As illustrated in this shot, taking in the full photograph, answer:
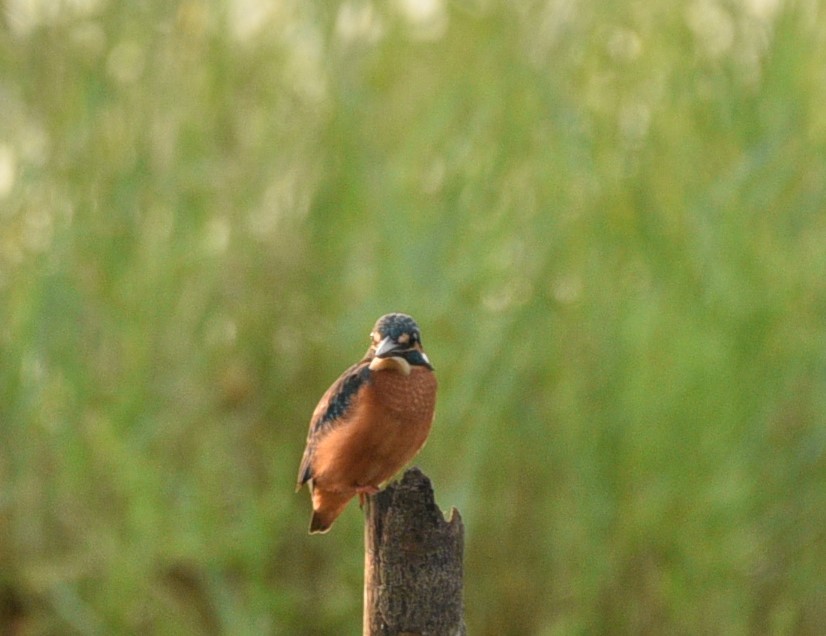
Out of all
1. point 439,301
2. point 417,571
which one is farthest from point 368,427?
point 439,301

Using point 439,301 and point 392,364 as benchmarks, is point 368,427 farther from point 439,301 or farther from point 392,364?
point 439,301

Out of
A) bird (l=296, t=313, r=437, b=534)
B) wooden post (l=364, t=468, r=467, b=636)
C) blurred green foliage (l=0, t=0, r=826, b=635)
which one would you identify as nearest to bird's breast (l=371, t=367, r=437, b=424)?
bird (l=296, t=313, r=437, b=534)

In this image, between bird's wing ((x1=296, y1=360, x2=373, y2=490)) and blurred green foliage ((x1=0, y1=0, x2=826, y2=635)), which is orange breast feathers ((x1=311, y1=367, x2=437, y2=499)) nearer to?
bird's wing ((x1=296, y1=360, x2=373, y2=490))

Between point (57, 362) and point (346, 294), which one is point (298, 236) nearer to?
point (346, 294)

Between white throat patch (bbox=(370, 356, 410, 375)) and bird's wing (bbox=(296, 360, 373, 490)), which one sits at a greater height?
bird's wing (bbox=(296, 360, 373, 490))

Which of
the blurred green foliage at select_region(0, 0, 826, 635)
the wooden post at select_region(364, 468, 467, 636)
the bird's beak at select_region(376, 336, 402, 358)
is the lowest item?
the wooden post at select_region(364, 468, 467, 636)

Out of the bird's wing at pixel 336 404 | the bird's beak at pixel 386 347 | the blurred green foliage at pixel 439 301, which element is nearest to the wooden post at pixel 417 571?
the bird's beak at pixel 386 347

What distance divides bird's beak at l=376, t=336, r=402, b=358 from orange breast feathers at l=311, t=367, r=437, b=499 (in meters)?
0.12

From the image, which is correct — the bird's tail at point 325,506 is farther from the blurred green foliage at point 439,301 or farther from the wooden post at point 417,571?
the blurred green foliage at point 439,301

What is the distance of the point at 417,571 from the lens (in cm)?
178

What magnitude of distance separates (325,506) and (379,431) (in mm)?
197

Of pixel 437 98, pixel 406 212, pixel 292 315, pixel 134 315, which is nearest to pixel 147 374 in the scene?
pixel 134 315

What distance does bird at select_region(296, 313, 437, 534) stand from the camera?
1995mm

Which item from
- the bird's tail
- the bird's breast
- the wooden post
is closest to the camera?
the wooden post
